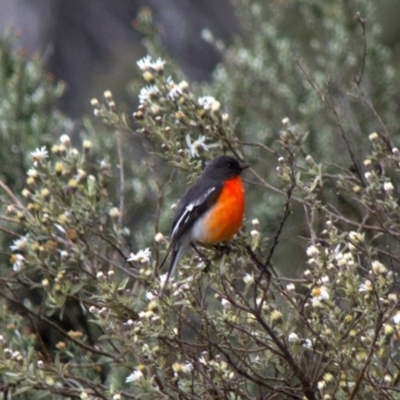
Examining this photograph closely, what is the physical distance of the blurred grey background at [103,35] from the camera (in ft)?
52.0

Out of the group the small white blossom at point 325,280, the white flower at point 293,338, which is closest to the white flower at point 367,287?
the small white blossom at point 325,280

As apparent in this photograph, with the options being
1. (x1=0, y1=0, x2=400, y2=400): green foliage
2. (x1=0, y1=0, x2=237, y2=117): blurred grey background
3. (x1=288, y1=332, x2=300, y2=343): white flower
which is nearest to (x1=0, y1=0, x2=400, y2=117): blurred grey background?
(x1=0, y1=0, x2=237, y2=117): blurred grey background

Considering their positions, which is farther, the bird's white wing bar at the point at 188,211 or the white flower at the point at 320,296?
the bird's white wing bar at the point at 188,211

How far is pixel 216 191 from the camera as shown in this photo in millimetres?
5859

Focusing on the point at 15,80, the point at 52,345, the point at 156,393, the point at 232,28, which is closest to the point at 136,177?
the point at 15,80

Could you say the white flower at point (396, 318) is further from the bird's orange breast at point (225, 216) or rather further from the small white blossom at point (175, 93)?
the small white blossom at point (175, 93)

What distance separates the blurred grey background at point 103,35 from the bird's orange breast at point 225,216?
950 cm

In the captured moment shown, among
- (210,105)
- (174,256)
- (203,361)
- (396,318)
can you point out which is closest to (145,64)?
(210,105)

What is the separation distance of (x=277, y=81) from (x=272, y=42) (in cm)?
35

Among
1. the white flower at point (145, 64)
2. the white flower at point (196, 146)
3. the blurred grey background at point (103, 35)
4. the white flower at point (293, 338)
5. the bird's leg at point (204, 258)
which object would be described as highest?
the blurred grey background at point (103, 35)

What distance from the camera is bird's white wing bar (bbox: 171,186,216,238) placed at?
5.61 m

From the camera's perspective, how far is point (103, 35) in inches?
679

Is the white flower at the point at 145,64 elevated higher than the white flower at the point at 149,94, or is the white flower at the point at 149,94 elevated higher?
the white flower at the point at 145,64

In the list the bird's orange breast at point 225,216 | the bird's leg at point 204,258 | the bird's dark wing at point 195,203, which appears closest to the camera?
the bird's leg at point 204,258
